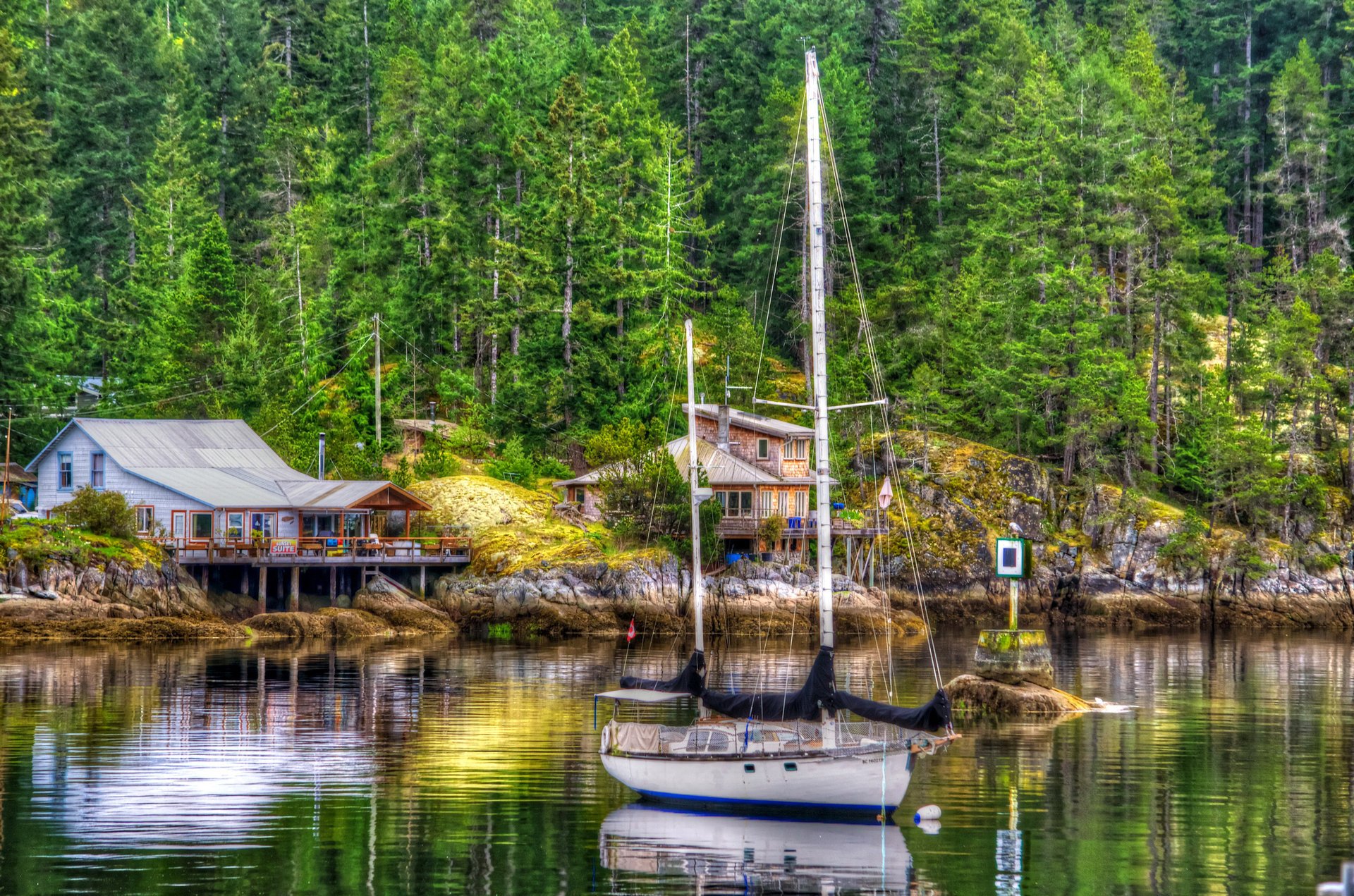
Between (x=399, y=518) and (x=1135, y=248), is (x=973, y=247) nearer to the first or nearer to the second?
(x=1135, y=248)

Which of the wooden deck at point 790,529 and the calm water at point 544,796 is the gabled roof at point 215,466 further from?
the calm water at point 544,796

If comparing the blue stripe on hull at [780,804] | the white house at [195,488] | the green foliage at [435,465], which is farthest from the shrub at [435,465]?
the blue stripe on hull at [780,804]

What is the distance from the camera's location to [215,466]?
7144cm

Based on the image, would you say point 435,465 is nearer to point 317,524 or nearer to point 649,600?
point 317,524

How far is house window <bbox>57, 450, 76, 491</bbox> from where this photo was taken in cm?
6881

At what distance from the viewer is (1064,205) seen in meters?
80.2

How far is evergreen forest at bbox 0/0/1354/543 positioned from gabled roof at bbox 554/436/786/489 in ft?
12.2

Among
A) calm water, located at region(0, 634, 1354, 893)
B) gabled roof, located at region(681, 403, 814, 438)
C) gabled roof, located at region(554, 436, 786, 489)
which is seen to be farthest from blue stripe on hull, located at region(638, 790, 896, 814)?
gabled roof, located at region(681, 403, 814, 438)

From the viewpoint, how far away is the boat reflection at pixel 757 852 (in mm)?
24188

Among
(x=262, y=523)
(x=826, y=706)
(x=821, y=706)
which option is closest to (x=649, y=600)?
(x=262, y=523)

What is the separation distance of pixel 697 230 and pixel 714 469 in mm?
18698

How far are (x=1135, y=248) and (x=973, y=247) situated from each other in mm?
9295

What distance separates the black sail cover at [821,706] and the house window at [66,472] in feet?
153

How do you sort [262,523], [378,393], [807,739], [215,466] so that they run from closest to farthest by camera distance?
1. [807,739]
2. [262,523]
3. [215,466]
4. [378,393]
